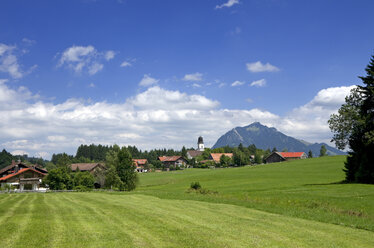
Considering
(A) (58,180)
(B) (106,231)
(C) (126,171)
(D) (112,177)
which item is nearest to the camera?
(B) (106,231)

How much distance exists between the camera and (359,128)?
50312 millimetres

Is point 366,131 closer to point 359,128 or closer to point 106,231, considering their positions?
point 359,128

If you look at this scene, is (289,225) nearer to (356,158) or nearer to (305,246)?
(305,246)

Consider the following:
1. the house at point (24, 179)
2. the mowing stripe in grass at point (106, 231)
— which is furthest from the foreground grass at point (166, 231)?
the house at point (24, 179)

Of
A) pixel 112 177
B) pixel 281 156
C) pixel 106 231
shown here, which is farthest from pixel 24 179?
pixel 281 156

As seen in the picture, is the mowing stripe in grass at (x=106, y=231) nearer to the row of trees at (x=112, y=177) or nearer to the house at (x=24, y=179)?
Answer: the row of trees at (x=112, y=177)

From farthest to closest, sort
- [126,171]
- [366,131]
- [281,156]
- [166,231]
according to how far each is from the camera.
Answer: [281,156] → [126,171] → [366,131] → [166,231]

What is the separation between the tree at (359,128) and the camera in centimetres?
4850

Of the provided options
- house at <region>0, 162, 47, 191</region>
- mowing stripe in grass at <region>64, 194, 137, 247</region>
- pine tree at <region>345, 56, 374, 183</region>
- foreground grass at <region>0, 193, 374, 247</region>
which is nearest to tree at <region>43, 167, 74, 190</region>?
house at <region>0, 162, 47, 191</region>

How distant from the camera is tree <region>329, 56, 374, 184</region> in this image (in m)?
48.5

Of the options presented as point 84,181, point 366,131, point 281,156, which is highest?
point 366,131

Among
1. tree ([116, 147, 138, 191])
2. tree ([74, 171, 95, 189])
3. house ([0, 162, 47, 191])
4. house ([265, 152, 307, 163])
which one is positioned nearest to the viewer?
tree ([116, 147, 138, 191])

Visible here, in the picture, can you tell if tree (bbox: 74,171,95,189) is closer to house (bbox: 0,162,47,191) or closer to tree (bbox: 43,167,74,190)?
tree (bbox: 43,167,74,190)

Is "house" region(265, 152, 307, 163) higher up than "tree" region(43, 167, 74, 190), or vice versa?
"house" region(265, 152, 307, 163)
